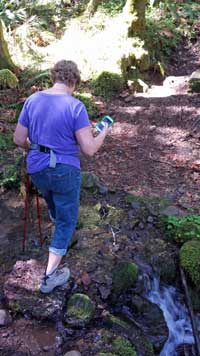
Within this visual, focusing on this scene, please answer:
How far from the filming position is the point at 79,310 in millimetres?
4109

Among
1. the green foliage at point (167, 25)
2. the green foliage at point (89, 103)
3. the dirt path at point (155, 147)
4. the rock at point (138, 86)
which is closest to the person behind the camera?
the dirt path at point (155, 147)

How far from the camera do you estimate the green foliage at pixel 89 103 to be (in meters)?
8.45

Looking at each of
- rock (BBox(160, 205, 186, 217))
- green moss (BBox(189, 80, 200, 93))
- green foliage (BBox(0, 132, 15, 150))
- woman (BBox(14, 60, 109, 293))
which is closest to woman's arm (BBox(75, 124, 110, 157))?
woman (BBox(14, 60, 109, 293))

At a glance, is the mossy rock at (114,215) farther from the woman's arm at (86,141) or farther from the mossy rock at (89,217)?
the woman's arm at (86,141)

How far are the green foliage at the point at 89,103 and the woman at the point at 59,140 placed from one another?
4.50 m

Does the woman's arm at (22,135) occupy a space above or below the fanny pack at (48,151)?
above

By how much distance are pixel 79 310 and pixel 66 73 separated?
2.23 metres

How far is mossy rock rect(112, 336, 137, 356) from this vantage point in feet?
12.6

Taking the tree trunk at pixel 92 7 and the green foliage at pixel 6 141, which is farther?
the tree trunk at pixel 92 7

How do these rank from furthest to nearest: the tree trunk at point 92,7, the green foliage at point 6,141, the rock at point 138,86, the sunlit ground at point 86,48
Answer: the tree trunk at point 92,7 < the sunlit ground at point 86,48 < the rock at point 138,86 < the green foliage at point 6,141

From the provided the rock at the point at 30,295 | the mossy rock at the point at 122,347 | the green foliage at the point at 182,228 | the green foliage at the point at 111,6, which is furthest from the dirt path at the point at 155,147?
the green foliage at the point at 111,6

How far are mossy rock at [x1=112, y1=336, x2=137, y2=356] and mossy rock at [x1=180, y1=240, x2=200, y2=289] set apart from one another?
1.36 m

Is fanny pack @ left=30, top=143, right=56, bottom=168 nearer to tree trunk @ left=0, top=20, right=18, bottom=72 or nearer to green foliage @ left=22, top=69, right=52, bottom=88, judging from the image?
green foliage @ left=22, top=69, right=52, bottom=88

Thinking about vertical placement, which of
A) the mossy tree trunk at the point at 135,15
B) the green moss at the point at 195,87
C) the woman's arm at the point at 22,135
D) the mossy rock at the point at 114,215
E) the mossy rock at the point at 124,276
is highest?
the mossy tree trunk at the point at 135,15
